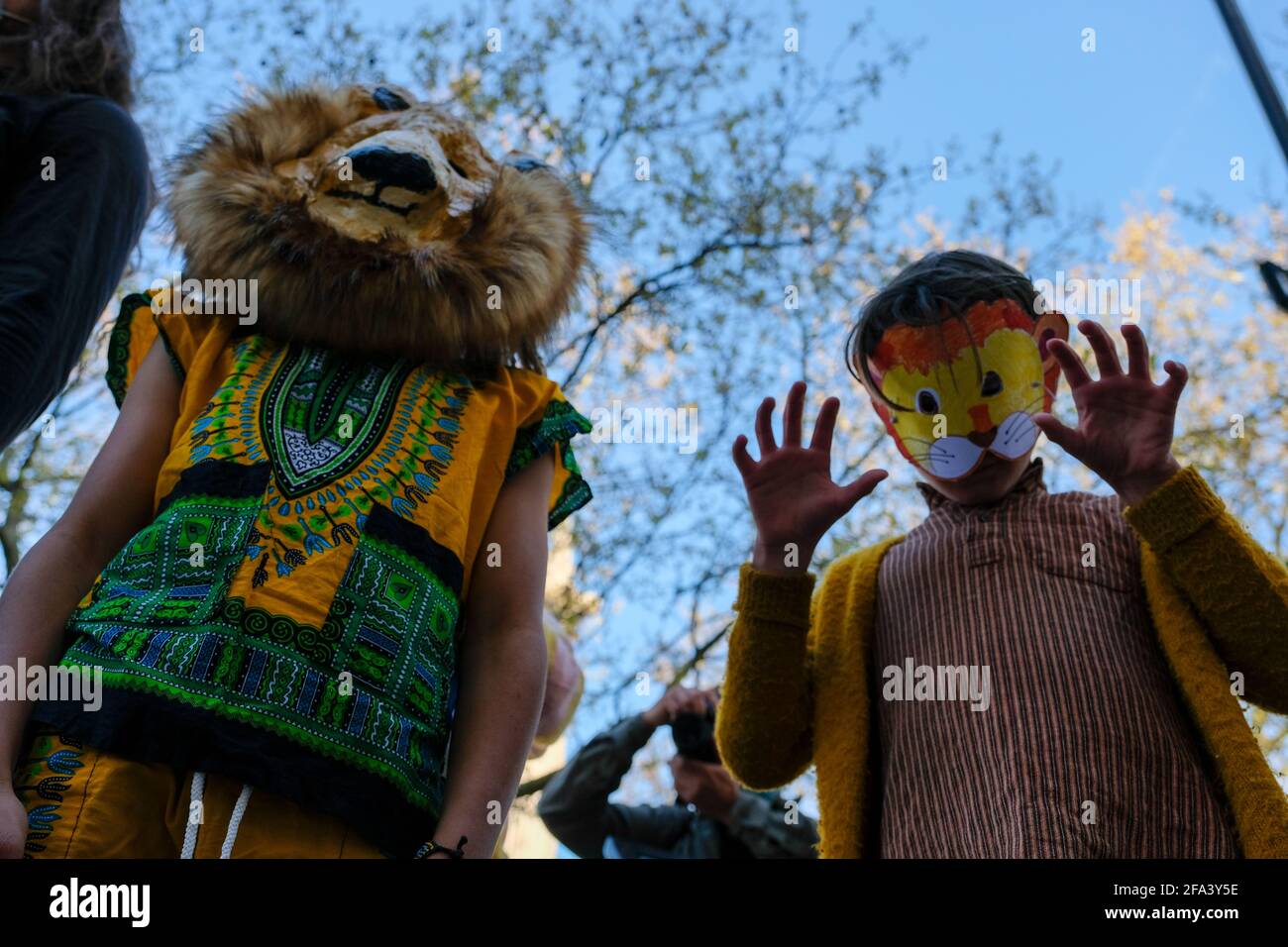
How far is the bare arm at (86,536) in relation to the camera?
5.98 feet

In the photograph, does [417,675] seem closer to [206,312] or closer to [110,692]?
[110,692]

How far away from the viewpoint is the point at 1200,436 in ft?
32.7

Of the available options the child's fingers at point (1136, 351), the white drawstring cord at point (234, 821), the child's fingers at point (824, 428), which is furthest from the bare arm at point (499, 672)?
the child's fingers at point (1136, 351)

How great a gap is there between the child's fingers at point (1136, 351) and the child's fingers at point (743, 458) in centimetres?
70

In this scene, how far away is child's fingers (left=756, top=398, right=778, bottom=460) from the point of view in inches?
92.7

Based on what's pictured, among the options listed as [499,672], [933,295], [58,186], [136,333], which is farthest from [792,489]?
[58,186]

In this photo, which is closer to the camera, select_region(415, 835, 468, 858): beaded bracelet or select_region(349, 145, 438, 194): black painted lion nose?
select_region(415, 835, 468, 858): beaded bracelet

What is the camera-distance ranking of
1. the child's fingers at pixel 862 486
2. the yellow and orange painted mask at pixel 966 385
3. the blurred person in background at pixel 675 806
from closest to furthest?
the child's fingers at pixel 862 486, the yellow and orange painted mask at pixel 966 385, the blurred person in background at pixel 675 806

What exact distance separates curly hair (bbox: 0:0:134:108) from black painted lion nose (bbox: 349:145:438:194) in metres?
0.71

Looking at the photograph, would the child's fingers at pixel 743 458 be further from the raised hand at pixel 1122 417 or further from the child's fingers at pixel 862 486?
the raised hand at pixel 1122 417

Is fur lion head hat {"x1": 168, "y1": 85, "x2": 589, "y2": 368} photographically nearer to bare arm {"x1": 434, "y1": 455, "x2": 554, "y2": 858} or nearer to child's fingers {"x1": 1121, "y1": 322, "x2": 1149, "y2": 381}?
bare arm {"x1": 434, "y1": 455, "x2": 554, "y2": 858}

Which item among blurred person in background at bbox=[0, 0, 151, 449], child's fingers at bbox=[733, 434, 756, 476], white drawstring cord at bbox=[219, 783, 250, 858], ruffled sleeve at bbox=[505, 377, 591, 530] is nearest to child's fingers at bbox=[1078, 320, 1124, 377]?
child's fingers at bbox=[733, 434, 756, 476]
